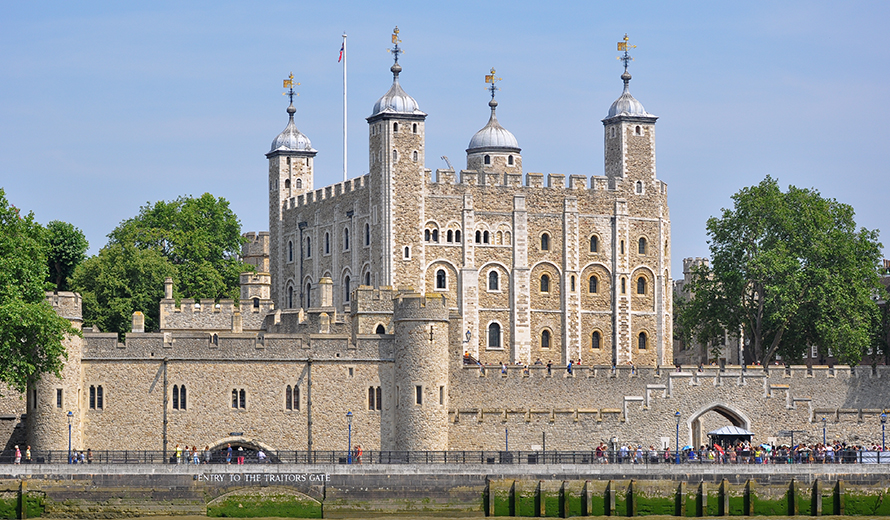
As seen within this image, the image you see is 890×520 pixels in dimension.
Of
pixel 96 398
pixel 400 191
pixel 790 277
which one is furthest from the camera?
pixel 400 191

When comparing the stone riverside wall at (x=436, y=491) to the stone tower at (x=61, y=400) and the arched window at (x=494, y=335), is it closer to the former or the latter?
the stone tower at (x=61, y=400)

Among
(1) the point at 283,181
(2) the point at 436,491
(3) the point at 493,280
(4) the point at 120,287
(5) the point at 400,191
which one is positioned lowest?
(2) the point at 436,491

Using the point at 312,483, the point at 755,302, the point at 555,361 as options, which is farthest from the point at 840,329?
the point at 312,483

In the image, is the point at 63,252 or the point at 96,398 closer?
the point at 96,398

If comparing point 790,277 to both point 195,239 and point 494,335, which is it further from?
point 195,239

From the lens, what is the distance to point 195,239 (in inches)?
3861

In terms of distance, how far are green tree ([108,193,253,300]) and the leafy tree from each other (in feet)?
8.21

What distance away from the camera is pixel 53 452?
6562cm

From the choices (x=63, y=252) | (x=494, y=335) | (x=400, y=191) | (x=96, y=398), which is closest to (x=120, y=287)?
(x=63, y=252)

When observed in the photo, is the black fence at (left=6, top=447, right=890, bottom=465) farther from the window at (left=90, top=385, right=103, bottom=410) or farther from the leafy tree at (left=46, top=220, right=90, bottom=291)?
the leafy tree at (left=46, top=220, right=90, bottom=291)

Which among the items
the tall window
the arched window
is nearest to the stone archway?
the arched window

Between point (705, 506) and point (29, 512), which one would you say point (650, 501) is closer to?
point (705, 506)

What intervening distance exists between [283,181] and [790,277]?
30.7 metres

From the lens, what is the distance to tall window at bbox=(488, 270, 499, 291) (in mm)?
93562
